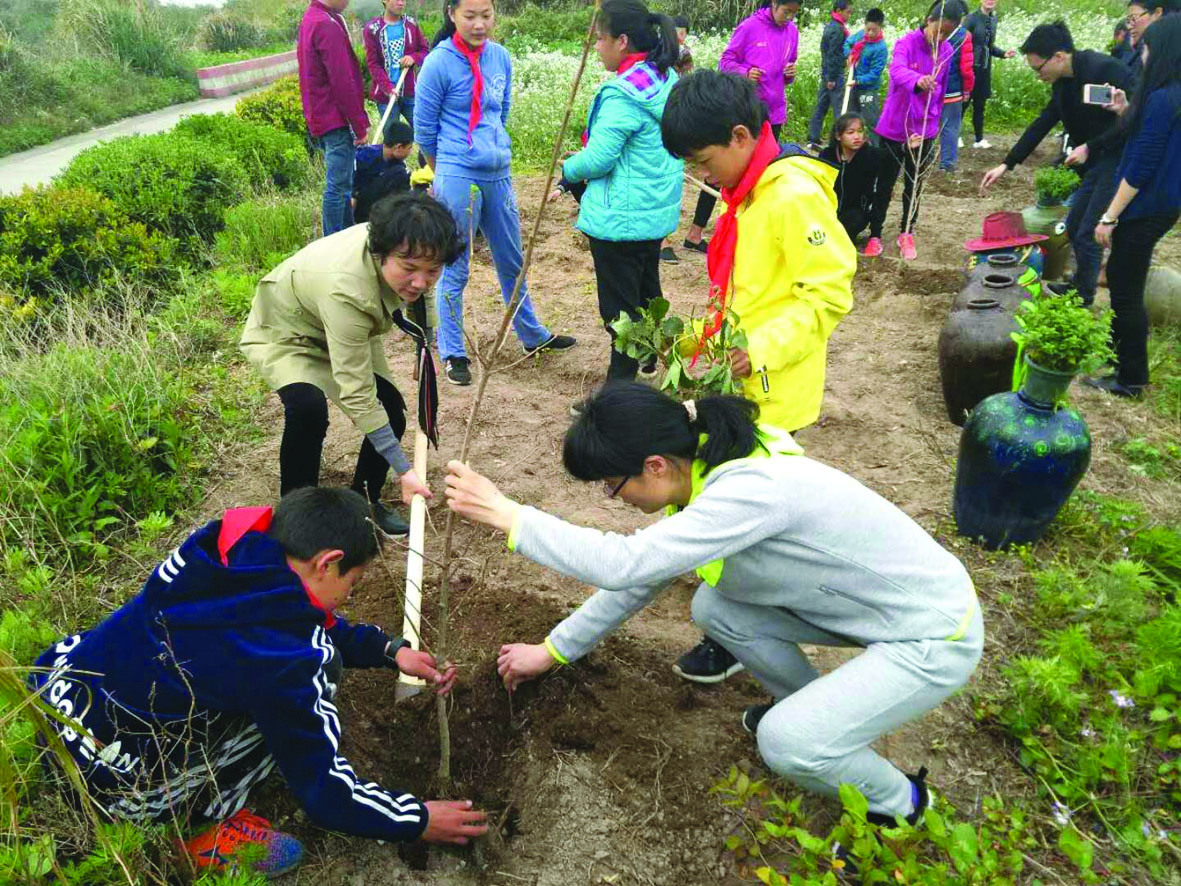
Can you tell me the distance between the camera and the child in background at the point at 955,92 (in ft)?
25.3

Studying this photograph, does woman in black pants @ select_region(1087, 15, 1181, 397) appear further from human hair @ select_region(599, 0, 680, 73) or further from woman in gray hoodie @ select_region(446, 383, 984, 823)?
woman in gray hoodie @ select_region(446, 383, 984, 823)

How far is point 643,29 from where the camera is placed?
362 centimetres

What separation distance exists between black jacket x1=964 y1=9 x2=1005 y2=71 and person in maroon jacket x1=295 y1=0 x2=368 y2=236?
6.47 metres

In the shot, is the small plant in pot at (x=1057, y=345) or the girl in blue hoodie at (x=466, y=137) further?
the girl in blue hoodie at (x=466, y=137)

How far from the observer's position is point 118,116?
14281mm

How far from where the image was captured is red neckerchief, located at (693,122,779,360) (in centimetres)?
252

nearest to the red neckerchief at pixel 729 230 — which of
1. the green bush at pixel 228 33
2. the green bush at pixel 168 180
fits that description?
the green bush at pixel 168 180

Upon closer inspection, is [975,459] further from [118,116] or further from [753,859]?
[118,116]

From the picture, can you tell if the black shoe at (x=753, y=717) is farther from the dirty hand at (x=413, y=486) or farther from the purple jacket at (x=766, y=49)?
the purple jacket at (x=766, y=49)

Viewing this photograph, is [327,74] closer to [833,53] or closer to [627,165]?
[627,165]

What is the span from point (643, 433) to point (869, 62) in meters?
7.89

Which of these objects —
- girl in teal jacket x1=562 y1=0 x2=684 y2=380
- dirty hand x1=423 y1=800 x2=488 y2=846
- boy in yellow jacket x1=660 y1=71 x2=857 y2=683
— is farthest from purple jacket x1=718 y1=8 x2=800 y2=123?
dirty hand x1=423 y1=800 x2=488 y2=846

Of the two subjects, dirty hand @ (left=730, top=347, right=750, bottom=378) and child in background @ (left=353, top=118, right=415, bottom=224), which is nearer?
dirty hand @ (left=730, top=347, right=750, bottom=378)

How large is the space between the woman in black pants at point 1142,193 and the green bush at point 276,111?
8.09 metres
